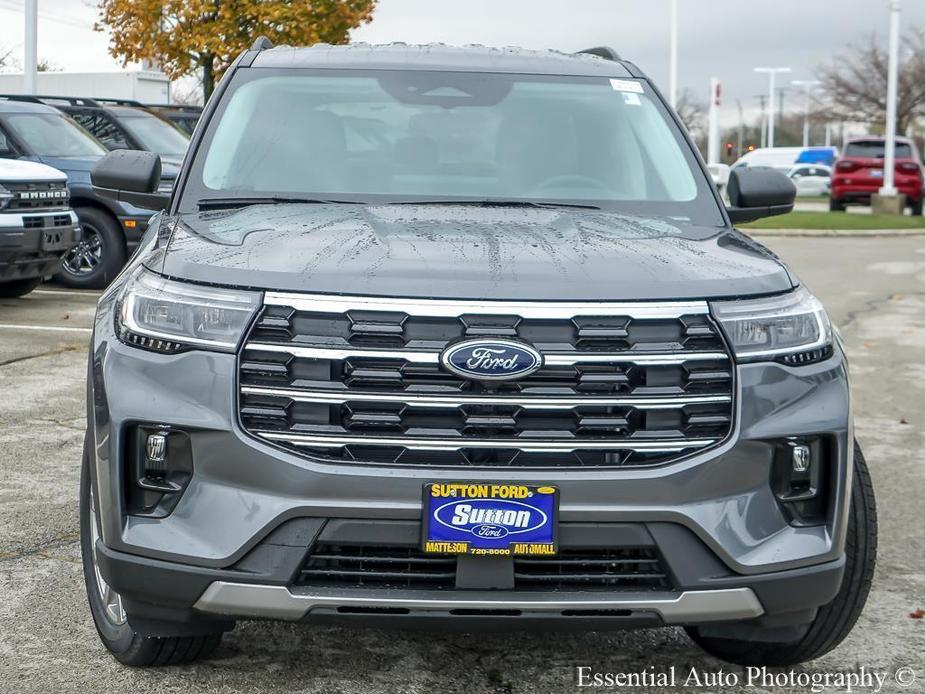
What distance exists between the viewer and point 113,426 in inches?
125

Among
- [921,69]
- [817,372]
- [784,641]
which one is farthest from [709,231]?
[921,69]

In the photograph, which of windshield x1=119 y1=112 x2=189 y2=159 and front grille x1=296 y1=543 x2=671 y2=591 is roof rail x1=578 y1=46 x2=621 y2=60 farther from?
windshield x1=119 y1=112 x2=189 y2=159

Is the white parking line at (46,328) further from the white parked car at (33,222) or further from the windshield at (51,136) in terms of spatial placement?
the windshield at (51,136)

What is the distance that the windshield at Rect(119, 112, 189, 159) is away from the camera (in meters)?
15.2

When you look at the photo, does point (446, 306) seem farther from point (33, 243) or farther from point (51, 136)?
point (51, 136)

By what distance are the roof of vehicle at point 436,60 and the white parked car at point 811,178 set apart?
49.3 m

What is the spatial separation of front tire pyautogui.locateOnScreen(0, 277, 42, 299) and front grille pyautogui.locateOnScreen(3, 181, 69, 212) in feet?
3.46

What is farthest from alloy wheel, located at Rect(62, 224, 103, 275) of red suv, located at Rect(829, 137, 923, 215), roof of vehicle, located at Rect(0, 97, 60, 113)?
red suv, located at Rect(829, 137, 923, 215)

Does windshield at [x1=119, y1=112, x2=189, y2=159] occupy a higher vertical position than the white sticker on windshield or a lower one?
Answer: lower

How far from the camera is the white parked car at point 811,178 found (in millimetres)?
53156

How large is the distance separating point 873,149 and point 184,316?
31.2 meters

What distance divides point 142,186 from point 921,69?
5742 cm

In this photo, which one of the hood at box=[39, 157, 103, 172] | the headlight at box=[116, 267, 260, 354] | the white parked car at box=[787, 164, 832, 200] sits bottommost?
the white parked car at box=[787, 164, 832, 200]

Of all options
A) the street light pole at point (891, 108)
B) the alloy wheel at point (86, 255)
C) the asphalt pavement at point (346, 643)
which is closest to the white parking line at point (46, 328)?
the alloy wheel at point (86, 255)
